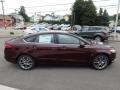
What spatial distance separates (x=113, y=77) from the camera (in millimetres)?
6855

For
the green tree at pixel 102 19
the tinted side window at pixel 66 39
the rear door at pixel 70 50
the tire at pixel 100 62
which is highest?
the green tree at pixel 102 19

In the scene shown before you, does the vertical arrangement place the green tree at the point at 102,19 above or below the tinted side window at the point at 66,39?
above

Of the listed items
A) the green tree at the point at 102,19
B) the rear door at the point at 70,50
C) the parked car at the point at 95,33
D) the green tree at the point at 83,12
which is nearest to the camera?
the rear door at the point at 70,50

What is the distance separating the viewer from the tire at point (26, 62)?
7.91 metres

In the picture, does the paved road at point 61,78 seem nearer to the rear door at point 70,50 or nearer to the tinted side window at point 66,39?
the rear door at point 70,50

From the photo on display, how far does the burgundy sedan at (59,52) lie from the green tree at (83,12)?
50993 millimetres

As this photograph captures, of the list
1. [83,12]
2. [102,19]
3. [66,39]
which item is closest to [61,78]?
[66,39]

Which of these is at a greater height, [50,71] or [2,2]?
[2,2]

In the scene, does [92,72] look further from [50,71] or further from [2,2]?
[2,2]

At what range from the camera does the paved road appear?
5.96 metres

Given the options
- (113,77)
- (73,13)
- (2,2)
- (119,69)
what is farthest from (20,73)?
(2,2)

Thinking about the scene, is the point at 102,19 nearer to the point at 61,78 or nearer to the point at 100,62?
the point at 100,62

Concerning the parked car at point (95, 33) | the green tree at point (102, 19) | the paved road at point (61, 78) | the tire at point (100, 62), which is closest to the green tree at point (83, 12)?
the green tree at point (102, 19)

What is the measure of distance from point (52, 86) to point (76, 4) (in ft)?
186
